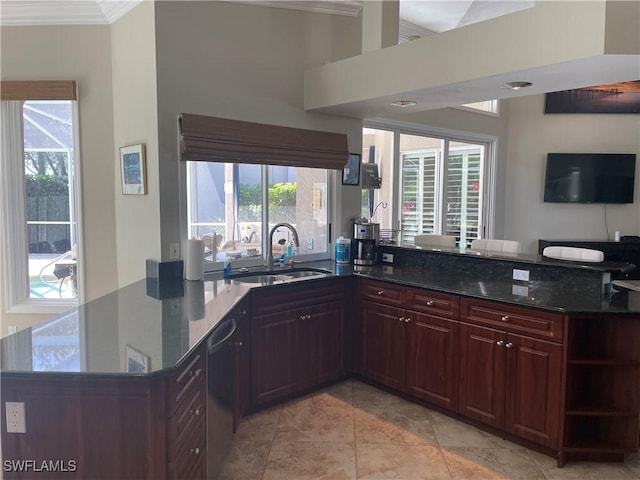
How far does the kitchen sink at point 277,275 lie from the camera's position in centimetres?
325

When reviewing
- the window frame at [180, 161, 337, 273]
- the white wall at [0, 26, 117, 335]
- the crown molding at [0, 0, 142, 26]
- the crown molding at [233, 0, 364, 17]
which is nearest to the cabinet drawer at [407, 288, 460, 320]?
the window frame at [180, 161, 337, 273]

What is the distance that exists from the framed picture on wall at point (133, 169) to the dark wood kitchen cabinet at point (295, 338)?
1110 mm

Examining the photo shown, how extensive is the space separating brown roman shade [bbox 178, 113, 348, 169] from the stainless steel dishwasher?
4.15 ft

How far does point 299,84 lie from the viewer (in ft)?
12.2

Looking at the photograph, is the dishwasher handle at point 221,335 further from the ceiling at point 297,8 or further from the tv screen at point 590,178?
the tv screen at point 590,178

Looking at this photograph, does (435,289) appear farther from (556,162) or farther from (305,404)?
(556,162)

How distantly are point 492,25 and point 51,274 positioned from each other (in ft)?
11.9

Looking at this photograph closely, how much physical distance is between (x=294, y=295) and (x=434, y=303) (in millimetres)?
957

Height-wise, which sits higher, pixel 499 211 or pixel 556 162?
pixel 556 162

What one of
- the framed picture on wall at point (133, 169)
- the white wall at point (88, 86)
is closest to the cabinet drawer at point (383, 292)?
the framed picture on wall at point (133, 169)

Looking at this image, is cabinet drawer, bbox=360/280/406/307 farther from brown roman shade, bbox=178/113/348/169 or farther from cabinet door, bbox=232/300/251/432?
brown roman shade, bbox=178/113/348/169

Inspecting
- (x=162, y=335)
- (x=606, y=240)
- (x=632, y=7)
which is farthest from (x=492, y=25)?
(x=606, y=240)

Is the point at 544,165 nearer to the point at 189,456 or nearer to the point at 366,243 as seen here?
the point at 366,243

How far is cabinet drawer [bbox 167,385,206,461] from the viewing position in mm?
1607
